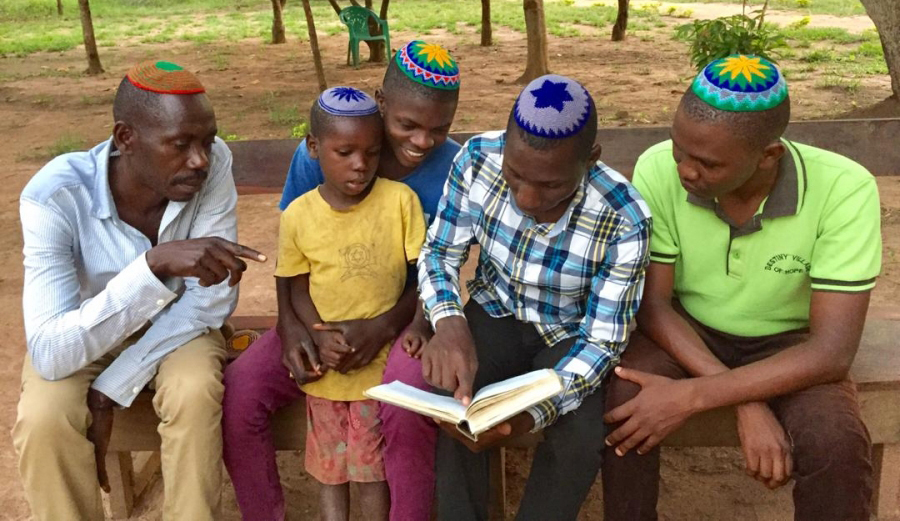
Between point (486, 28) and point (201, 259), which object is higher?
point (201, 259)

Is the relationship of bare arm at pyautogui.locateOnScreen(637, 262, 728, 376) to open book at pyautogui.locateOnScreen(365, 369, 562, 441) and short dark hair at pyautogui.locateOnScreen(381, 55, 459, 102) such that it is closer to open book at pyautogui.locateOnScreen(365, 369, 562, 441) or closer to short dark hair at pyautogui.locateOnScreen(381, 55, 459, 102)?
open book at pyautogui.locateOnScreen(365, 369, 562, 441)

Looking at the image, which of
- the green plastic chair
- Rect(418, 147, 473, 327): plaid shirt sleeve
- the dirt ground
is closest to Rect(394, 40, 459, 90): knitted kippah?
Rect(418, 147, 473, 327): plaid shirt sleeve

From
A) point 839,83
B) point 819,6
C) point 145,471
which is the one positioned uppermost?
point 145,471

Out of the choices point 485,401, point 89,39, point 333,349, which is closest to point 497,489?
point 333,349

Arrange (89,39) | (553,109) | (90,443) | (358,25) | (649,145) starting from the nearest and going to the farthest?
(553,109) < (90,443) < (649,145) < (89,39) < (358,25)

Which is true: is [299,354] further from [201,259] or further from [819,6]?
[819,6]

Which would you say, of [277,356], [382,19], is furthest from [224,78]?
[277,356]

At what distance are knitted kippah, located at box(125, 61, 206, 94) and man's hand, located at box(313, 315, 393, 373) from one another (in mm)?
793

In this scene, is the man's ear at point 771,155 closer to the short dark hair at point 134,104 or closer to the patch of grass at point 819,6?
the short dark hair at point 134,104

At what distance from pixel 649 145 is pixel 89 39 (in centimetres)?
1197

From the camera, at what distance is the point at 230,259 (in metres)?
2.30

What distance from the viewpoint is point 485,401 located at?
6.68ft

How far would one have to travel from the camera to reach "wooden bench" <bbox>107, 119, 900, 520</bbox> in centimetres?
249

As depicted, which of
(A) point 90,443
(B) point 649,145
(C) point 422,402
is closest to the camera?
(C) point 422,402
